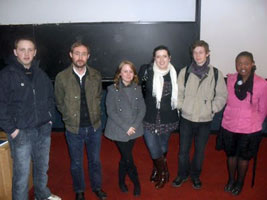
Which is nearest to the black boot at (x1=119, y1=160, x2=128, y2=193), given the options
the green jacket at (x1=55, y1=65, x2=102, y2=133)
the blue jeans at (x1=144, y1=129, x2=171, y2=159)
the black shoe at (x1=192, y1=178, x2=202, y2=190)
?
the blue jeans at (x1=144, y1=129, x2=171, y2=159)

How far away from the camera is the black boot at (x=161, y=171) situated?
A: 263 centimetres

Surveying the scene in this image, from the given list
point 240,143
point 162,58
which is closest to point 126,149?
point 162,58

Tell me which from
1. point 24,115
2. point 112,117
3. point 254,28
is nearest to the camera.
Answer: point 24,115

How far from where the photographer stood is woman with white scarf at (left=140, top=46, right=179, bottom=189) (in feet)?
7.90

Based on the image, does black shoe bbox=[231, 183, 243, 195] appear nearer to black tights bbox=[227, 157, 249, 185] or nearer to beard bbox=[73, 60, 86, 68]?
black tights bbox=[227, 157, 249, 185]

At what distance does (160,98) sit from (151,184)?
41.3 inches

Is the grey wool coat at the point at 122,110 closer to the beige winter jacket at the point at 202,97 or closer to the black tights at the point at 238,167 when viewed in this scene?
the beige winter jacket at the point at 202,97

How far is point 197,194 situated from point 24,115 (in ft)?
6.18

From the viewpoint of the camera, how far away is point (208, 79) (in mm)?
2408

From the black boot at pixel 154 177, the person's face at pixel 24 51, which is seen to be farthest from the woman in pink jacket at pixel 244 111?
the person's face at pixel 24 51

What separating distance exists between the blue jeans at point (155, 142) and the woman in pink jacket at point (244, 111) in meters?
0.61

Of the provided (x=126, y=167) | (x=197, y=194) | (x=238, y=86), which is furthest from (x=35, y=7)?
(x=197, y=194)

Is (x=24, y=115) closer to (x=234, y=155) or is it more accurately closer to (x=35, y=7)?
(x=234, y=155)

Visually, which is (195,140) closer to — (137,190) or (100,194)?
(137,190)
